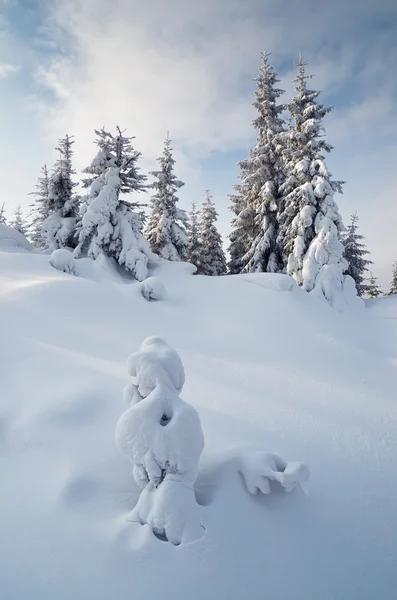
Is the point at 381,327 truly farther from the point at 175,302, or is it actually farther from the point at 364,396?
the point at 175,302

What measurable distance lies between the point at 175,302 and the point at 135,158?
32.8ft

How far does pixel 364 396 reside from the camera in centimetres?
746

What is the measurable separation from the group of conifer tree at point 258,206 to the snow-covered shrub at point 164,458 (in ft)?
44.7

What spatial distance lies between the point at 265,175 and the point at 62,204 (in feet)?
48.5

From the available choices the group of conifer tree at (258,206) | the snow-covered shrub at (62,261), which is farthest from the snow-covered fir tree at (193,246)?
the snow-covered shrub at (62,261)

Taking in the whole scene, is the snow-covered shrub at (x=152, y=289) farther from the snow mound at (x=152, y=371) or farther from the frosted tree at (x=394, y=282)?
the frosted tree at (x=394, y=282)

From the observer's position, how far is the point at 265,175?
20750mm

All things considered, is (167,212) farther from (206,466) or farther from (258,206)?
(206,466)

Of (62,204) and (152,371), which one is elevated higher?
(62,204)

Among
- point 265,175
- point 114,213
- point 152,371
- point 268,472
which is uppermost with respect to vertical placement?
point 265,175

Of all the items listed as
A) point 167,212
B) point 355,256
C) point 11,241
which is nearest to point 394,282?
point 355,256

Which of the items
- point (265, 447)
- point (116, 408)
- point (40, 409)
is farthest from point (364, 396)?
point (40, 409)

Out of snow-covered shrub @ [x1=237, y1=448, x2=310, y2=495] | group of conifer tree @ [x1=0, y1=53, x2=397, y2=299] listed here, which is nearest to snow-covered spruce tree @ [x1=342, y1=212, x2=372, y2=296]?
group of conifer tree @ [x1=0, y1=53, x2=397, y2=299]

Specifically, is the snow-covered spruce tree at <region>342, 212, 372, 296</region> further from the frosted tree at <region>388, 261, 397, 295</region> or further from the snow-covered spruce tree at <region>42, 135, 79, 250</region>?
the snow-covered spruce tree at <region>42, 135, 79, 250</region>
